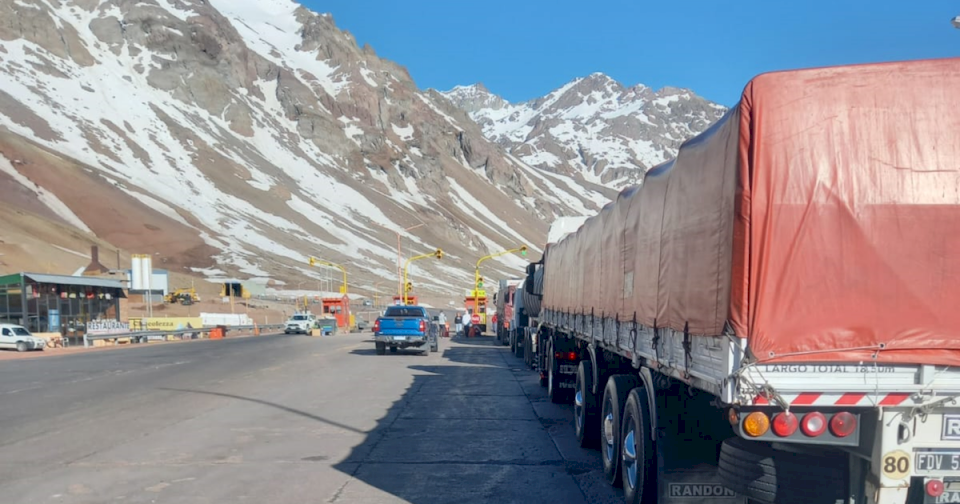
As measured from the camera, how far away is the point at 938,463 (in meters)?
4.72

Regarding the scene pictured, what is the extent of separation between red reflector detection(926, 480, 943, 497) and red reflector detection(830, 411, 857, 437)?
544 mm

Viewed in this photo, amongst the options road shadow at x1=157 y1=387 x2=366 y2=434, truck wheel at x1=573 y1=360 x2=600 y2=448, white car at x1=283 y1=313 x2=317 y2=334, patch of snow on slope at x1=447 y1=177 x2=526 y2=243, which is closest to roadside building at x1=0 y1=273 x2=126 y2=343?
white car at x1=283 y1=313 x2=317 y2=334

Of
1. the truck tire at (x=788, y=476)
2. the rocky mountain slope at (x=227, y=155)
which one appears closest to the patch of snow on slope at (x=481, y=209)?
the rocky mountain slope at (x=227, y=155)

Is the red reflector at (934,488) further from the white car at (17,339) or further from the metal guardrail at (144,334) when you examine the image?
the metal guardrail at (144,334)

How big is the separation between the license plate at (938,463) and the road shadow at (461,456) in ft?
11.4

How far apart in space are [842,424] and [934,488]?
0.64 metres

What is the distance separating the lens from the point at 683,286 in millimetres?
5871

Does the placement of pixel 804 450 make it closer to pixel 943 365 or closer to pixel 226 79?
pixel 943 365

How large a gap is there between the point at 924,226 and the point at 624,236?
356 cm

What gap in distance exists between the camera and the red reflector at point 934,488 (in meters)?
4.79

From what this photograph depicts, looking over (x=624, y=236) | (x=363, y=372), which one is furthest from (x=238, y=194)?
(x=624, y=236)

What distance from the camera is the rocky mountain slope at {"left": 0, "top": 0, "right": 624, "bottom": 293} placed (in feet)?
335

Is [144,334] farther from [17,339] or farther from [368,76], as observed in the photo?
[368,76]

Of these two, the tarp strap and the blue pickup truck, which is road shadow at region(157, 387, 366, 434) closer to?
the tarp strap
